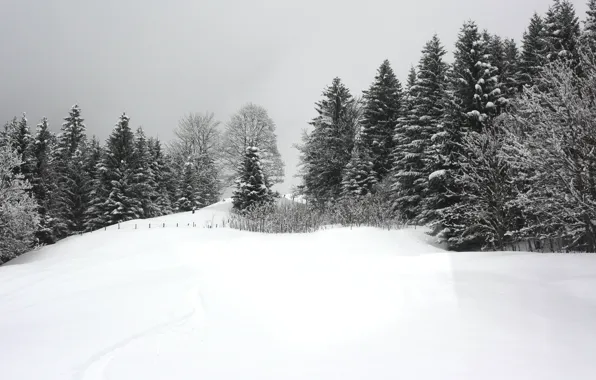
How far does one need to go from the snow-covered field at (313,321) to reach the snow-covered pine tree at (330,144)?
58.6 feet

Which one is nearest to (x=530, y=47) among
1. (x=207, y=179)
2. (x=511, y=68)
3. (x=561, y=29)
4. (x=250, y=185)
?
(x=511, y=68)

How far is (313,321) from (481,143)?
35.8ft

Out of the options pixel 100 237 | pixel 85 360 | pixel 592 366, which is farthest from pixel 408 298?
pixel 100 237

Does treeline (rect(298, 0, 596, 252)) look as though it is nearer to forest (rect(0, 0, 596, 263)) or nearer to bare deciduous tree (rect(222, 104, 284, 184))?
forest (rect(0, 0, 596, 263))

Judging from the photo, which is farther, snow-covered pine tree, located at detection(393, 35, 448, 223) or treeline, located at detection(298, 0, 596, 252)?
snow-covered pine tree, located at detection(393, 35, 448, 223)

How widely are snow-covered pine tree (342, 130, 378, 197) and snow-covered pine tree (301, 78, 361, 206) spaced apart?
2.71 metres

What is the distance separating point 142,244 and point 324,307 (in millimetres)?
8217

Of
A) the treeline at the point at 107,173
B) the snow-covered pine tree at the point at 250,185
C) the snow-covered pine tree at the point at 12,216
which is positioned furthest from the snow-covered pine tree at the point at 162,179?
the snow-covered pine tree at the point at 12,216

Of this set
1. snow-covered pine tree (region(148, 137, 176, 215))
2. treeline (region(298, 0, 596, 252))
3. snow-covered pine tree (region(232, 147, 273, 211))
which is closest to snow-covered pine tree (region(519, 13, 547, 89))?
treeline (region(298, 0, 596, 252))

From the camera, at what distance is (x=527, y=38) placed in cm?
2459

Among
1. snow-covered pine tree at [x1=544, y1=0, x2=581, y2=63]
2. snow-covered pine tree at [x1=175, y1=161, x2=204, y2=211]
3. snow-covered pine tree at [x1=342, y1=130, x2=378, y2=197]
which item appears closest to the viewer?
snow-covered pine tree at [x1=544, y1=0, x2=581, y2=63]

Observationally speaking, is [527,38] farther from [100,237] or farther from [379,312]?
[100,237]

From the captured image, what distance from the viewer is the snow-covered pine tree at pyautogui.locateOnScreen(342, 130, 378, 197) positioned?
70.2ft

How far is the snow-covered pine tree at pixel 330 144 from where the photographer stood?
25.3 meters
